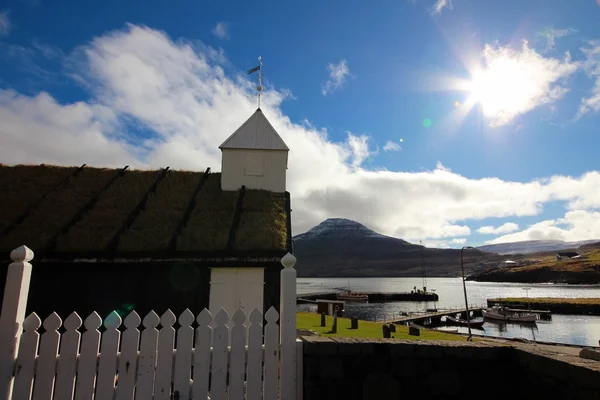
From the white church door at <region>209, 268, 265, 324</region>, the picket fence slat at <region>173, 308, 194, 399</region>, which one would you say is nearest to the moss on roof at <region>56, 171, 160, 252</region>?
the white church door at <region>209, 268, 265, 324</region>

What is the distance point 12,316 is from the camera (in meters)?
4.02

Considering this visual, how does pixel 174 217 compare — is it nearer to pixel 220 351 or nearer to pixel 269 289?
pixel 269 289

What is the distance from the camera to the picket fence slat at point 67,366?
390 cm

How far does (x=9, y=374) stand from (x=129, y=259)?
669 centimetres

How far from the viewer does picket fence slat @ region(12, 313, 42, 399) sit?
3.91 meters

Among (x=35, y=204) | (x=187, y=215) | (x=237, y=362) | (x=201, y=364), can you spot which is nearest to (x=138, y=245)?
(x=187, y=215)

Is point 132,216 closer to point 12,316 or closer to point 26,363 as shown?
point 12,316

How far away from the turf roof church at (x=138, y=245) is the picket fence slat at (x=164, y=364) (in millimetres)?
6492

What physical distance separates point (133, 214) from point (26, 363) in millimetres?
8557

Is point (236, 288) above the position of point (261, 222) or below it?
below

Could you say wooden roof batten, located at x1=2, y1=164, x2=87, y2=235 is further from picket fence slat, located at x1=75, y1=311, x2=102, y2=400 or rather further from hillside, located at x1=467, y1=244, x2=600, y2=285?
hillside, located at x1=467, y1=244, x2=600, y2=285

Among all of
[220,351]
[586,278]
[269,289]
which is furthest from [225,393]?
[586,278]

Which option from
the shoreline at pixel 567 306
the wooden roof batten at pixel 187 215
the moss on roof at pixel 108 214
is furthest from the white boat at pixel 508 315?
the moss on roof at pixel 108 214

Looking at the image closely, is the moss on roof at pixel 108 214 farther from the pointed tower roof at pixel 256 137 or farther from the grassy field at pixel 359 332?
the grassy field at pixel 359 332
